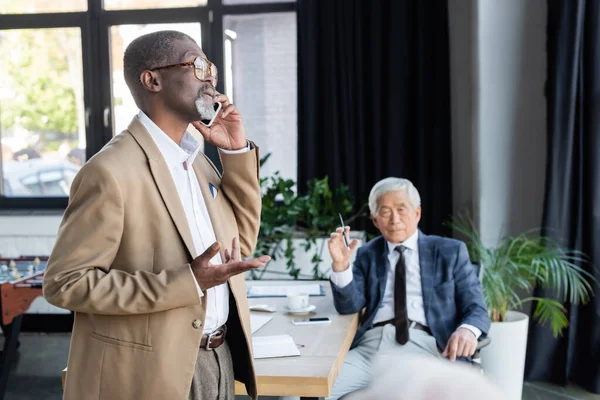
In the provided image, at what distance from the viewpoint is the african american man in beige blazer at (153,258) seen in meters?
1.30

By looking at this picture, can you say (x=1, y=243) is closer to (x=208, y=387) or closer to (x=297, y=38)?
(x=297, y=38)

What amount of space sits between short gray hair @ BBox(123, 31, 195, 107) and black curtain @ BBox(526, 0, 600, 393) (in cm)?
270

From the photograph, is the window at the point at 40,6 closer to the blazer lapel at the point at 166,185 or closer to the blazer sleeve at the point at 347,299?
the blazer sleeve at the point at 347,299

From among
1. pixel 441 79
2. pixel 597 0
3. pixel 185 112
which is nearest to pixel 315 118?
pixel 441 79

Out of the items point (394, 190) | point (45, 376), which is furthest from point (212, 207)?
point (45, 376)

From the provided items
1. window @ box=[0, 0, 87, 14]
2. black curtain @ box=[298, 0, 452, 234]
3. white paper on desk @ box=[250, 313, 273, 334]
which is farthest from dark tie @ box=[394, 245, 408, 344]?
window @ box=[0, 0, 87, 14]

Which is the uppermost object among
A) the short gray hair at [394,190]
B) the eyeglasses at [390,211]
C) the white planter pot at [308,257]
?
the short gray hair at [394,190]

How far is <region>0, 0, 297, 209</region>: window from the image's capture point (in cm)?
520

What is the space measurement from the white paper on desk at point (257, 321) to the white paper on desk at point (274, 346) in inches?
5.9

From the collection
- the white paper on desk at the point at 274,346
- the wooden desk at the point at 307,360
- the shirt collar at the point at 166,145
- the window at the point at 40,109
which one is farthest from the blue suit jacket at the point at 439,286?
the window at the point at 40,109

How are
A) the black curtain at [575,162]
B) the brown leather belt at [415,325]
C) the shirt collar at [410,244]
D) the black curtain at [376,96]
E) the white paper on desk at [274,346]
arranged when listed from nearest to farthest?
1. the white paper on desk at [274,346]
2. the brown leather belt at [415,325]
3. the shirt collar at [410,244]
4. the black curtain at [575,162]
5. the black curtain at [376,96]

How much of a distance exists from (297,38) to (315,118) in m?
0.57

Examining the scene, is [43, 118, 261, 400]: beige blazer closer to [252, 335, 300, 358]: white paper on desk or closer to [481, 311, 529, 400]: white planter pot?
[252, 335, 300, 358]: white paper on desk

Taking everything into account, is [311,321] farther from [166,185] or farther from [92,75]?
[92,75]
